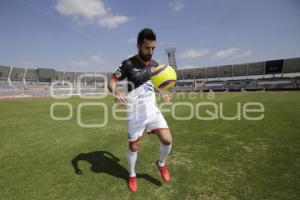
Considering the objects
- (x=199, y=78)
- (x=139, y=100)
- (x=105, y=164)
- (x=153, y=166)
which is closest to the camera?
(x=139, y=100)

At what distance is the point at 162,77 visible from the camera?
383 centimetres

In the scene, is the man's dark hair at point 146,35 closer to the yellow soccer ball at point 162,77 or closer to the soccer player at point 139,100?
the soccer player at point 139,100

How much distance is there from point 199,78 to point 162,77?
254ft

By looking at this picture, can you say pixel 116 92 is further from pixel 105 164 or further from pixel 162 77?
pixel 105 164

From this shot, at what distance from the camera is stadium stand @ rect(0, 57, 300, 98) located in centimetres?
5591

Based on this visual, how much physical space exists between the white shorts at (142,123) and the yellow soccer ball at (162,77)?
49cm

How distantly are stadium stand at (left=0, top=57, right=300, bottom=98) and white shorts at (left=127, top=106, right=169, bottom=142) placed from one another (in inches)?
1853

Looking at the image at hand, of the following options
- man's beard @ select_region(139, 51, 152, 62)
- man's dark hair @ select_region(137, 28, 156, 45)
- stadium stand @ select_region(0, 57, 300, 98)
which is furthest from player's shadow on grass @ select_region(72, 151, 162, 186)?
stadium stand @ select_region(0, 57, 300, 98)

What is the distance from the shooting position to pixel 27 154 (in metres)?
5.30

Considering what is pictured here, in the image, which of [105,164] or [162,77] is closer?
[162,77]

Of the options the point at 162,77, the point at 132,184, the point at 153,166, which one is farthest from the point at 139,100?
the point at 153,166

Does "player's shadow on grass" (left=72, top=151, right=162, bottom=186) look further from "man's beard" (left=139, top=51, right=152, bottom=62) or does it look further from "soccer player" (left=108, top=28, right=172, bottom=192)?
"man's beard" (left=139, top=51, right=152, bottom=62)

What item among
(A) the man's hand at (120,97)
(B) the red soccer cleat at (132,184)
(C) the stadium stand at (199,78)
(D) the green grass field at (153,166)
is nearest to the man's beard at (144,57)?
(A) the man's hand at (120,97)

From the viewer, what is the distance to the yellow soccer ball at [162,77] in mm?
3799
